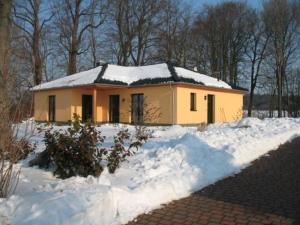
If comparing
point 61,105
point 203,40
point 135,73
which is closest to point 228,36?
point 203,40

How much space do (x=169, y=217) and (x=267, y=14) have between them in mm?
38969

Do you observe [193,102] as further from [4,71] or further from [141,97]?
[4,71]

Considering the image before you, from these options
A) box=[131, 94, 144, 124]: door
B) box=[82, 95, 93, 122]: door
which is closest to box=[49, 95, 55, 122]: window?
box=[82, 95, 93, 122]: door

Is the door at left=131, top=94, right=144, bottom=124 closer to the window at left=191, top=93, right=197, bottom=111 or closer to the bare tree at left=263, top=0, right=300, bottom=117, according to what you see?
the window at left=191, top=93, right=197, bottom=111

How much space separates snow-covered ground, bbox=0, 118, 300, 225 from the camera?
4.77 meters

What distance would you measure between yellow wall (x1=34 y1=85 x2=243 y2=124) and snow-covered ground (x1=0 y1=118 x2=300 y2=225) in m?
11.8

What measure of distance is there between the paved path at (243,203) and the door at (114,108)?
17758 mm

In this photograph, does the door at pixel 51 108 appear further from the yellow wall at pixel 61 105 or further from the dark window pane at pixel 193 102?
the dark window pane at pixel 193 102

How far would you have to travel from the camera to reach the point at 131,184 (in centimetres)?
631

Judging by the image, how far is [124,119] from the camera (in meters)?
24.9

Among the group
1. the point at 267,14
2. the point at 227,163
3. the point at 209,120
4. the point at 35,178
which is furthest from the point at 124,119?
the point at 267,14

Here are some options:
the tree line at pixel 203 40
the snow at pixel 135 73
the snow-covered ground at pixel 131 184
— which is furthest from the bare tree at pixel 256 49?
the snow-covered ground at pixel 131 184

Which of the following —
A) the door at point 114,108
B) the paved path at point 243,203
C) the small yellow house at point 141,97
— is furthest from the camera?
the door at point 114,108

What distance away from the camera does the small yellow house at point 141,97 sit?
22828 mm
